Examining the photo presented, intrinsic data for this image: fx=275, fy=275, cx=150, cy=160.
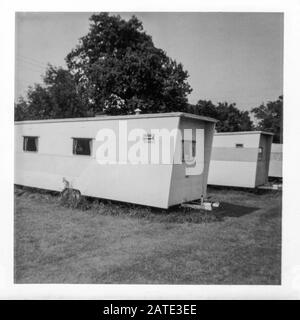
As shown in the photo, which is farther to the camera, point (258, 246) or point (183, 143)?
point (183, 143)

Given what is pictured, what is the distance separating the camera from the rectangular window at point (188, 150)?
23.5 ft

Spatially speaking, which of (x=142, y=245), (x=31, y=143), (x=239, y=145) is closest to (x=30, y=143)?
(x=31, y=143)

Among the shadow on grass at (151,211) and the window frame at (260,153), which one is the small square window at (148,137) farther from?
the window frame at (260,153)

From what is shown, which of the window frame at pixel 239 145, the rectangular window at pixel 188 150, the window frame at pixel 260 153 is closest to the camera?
the rectangular window at pixel 188 150

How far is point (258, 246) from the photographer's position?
5262mm

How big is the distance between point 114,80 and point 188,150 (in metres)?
11.9

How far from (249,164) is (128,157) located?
20.8 ft

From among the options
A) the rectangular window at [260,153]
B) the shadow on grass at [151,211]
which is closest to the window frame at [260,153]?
the rectangular window at [260,153]

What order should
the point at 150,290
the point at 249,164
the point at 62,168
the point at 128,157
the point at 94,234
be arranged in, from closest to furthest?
the point at 150,290, the point at 94,234, the point at 128,157, the point at 62,168, the point at 249,164

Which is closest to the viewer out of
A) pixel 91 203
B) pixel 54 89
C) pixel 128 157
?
pixel 128 157

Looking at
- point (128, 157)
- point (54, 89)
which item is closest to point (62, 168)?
point (128, 157)

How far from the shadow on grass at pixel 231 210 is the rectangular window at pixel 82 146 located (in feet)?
13.2

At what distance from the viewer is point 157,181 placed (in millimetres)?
6711
